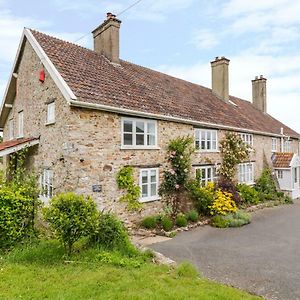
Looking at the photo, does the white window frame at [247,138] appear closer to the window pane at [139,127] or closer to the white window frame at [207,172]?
the white window frame at [207,172]

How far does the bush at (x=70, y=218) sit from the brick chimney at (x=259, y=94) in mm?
27493

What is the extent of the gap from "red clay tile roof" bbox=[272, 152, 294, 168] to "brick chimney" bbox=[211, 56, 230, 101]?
21.3ft

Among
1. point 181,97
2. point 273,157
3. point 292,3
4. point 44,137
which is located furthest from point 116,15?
point 273,157

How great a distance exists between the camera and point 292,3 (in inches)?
372

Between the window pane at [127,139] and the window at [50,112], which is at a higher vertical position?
the window at [50,112]

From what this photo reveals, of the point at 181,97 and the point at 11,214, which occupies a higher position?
the point at 181,97

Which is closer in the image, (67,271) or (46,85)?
(67,271)

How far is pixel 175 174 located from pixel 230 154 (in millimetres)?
5405

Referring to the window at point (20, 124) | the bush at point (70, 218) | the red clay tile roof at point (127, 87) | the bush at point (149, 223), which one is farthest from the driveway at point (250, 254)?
the window at point (20, 124)

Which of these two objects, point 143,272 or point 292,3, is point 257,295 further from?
point 292,3

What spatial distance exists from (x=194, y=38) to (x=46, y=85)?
6.67m

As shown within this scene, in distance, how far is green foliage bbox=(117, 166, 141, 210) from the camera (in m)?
11.7

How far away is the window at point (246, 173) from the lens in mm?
19859

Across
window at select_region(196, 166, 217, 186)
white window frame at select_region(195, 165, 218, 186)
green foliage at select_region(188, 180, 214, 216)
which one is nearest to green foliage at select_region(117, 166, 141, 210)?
green foliage at select_region(188, 180, 214, 216)
